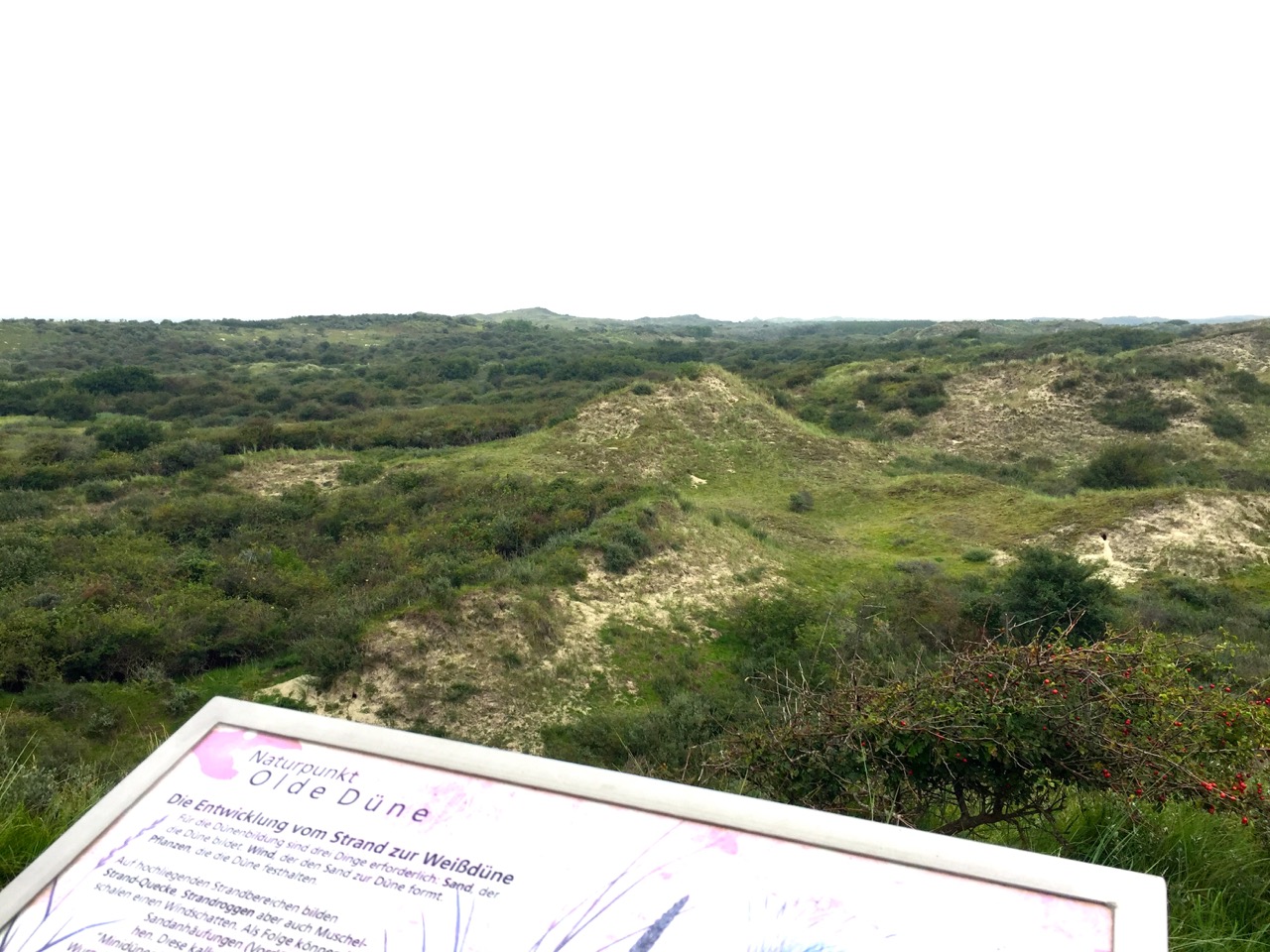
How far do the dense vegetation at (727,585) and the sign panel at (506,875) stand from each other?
1498mm

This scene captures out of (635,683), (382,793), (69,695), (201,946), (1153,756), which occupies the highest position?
(382,793)

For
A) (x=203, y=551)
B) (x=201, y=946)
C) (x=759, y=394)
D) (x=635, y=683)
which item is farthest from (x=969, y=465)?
(x=201, y=946)

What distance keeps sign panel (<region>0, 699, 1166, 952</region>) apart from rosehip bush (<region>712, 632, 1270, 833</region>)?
5.48 ft

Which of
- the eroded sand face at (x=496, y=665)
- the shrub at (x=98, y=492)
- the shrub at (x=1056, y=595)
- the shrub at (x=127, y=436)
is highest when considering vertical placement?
the shrub at (x=127, y=436)

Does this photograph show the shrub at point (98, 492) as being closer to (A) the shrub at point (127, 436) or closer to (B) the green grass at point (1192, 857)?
(A) the shrub at point (127, 436)

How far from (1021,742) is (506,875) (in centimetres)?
266

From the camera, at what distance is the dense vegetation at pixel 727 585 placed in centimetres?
349

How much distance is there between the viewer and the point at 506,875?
1779mm

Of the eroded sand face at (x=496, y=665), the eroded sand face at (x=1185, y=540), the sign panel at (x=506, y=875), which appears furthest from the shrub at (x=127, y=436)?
the eroded sand face at (x=1185, y=540)

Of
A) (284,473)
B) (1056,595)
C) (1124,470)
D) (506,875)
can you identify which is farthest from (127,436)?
(1124,470)

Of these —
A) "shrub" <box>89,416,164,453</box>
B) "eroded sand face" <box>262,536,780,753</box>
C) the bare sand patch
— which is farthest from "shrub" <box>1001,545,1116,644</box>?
"shrub" <box>89,416,164,453</box>

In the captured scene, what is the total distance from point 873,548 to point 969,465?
10387 mm

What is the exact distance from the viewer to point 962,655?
3.85 meters

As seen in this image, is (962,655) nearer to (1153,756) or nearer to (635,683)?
(1153,756)
